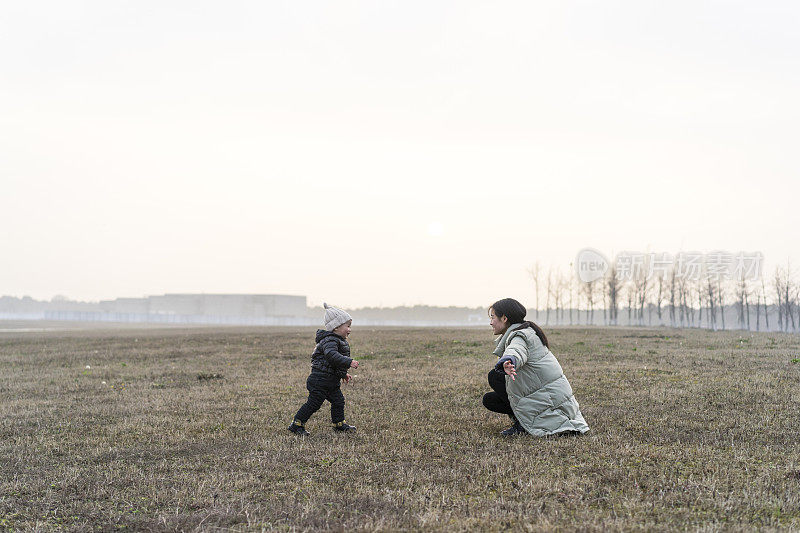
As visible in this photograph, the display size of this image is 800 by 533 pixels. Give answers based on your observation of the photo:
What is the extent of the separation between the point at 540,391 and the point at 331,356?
3.40 m

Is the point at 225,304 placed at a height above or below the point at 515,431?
below

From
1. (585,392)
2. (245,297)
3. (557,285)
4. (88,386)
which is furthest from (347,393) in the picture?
(245,297)

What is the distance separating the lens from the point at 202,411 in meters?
11.8

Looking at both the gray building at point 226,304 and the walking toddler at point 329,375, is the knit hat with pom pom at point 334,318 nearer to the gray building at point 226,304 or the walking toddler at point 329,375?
the walking toddler at point 329,375

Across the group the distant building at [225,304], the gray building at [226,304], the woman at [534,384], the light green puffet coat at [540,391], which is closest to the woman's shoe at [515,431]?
the woman at [534,384]

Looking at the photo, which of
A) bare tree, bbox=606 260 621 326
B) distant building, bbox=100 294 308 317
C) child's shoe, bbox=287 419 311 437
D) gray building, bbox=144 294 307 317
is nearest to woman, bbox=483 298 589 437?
child's shoe, bbox=287 419 311 437

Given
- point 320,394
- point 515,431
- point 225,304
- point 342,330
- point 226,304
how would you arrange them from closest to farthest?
1. point 515,431
2. point 320,394
3. point 342,330
4. point 226,304
5. point 225,304

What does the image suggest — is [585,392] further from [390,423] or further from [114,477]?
[114,477]

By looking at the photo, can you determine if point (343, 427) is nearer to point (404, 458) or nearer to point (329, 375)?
point (329, 375)

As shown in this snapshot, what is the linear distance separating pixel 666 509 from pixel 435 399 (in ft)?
23.4

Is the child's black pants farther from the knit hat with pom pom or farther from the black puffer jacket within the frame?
the knit hat with pom pom

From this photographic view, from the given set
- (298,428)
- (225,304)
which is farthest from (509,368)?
(225,304)

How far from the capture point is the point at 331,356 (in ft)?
30.5

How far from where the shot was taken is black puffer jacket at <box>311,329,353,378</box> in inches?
365
